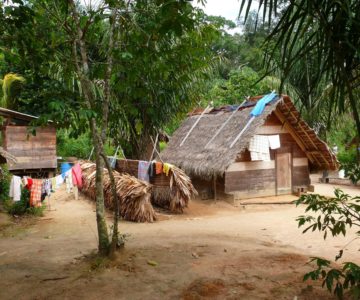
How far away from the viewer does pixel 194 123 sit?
14867mm

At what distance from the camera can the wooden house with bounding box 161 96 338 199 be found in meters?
11.3

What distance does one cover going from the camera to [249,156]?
1176 cm

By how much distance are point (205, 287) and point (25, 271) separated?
246cm

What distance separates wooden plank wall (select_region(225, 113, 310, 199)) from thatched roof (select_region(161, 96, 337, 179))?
33 centimetres

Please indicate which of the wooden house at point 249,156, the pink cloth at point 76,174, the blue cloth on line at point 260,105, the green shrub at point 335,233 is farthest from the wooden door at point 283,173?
the green shrub at point 335,233

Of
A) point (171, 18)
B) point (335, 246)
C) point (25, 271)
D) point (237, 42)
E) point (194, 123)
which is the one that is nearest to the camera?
point (171, 18)

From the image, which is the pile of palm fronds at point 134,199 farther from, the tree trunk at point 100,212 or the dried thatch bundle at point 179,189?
the tree trunk at point 100,212

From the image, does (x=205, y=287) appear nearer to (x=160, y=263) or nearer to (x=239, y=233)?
(x=160, y=263)

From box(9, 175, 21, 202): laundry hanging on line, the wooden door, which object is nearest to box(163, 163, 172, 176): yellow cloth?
box(9, 175, 21, 202): laundry hanging on line

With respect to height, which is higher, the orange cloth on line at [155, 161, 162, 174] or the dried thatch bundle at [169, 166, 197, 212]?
the orange cloth on line at [155, 161, 162, 174]

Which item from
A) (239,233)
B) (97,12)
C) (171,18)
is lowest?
(239,233)

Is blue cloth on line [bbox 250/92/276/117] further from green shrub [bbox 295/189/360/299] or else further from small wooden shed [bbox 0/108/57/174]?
green shrub [bbox 295/189/360/299]

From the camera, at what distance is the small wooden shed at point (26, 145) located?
11.0m

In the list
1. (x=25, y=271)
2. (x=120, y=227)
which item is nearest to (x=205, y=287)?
(x=25, y=271)
